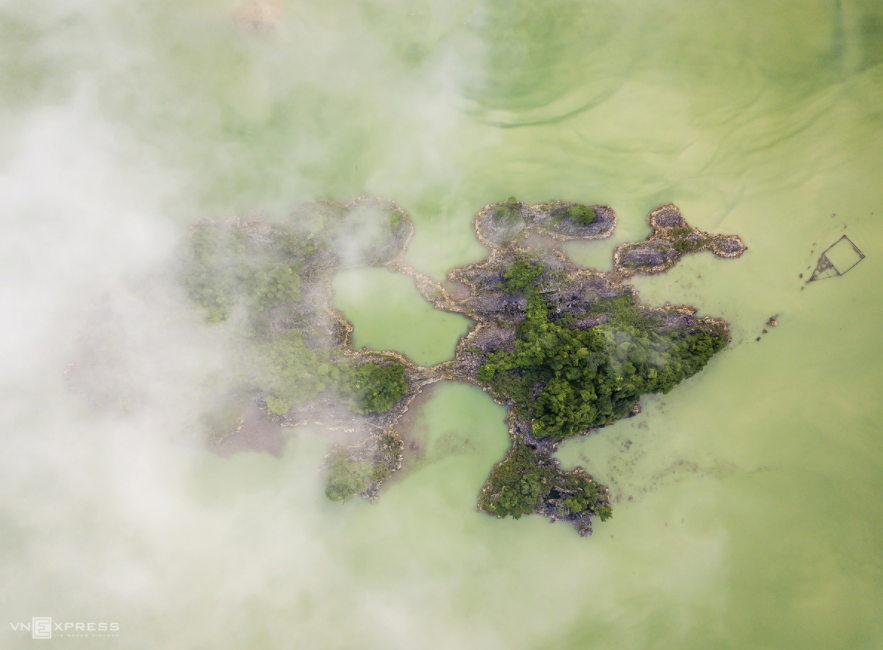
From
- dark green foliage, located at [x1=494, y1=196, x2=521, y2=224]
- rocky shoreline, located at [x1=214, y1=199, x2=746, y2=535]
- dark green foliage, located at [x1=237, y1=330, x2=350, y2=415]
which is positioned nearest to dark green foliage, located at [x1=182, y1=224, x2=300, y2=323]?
dark green foliage, located at [x1=237, y1=330, x2=350, y2=415]

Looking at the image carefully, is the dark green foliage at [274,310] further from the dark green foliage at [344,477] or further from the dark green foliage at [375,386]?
the dark green foliage at [344,477]

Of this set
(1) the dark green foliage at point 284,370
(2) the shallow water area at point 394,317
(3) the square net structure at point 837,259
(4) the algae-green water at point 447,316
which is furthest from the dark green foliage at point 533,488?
(3) the square net structure at point 837,259

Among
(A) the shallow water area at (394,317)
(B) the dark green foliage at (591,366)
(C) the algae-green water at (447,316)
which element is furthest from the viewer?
(A) the shallow water area at (394,317)

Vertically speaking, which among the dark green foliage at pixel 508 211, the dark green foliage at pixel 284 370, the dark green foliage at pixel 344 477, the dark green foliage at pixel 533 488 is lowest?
the dark green foliage at pixel 533 488

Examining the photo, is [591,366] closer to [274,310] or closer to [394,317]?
[394,317]

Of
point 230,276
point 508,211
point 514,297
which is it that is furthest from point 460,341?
point 230,276

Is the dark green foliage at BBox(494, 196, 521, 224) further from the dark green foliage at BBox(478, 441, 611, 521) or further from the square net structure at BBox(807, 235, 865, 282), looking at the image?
the square net structure at BBox(807, 235, 865, 282)
